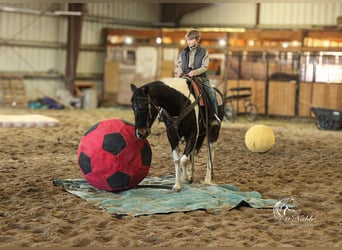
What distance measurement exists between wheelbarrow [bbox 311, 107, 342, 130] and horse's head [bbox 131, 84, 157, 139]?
11.0 m

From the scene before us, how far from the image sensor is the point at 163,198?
260 inches

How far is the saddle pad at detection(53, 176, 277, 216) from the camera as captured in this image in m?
6.15

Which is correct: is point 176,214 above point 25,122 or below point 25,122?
below

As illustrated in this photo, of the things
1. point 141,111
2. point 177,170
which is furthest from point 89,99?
point 141,111

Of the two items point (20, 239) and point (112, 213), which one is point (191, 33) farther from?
point (20, 239)

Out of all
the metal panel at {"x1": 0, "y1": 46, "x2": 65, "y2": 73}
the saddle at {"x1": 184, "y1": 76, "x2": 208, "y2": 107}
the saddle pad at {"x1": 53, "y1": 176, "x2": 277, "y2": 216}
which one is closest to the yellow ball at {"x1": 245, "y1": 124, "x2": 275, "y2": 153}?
the saddle pad at {"x1": 53, "y1": 176, "x2": 277, "y2": 216}

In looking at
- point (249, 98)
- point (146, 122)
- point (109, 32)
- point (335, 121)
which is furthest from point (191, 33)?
point (109, 32)

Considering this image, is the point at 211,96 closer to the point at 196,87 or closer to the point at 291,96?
the point at 196,87

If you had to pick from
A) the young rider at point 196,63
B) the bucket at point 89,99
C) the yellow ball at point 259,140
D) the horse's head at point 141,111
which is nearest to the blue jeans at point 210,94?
the young rider at point 196,63

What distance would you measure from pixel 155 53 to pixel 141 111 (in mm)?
15605

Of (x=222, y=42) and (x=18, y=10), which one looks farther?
(x=222, y=42)

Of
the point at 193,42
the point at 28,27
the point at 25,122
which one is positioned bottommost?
the point at 25,122

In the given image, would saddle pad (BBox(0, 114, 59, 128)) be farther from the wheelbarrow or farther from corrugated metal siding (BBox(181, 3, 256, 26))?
corrugated metal siding (BBox(181, 3, 256, 26))

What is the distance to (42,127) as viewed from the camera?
46.0 feet
